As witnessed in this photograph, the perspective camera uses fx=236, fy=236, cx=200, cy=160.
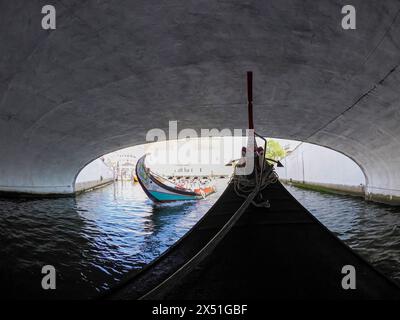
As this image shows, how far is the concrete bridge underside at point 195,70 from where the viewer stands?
3461 millimetres

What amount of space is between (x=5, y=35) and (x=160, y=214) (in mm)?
7732

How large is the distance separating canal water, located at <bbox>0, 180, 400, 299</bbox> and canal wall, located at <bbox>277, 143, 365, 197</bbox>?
93.4 inches

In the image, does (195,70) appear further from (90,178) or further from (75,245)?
(90,178)

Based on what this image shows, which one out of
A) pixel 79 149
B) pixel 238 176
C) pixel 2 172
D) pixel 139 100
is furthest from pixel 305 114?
pixel 2 172

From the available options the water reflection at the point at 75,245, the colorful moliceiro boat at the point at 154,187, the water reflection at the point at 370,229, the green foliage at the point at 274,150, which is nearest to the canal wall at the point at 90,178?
the colorful moliceiro boat at the point at 154,187

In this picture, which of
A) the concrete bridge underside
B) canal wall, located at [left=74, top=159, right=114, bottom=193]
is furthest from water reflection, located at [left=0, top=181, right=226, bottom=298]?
canal wall, located at [left=74, top=159, right=114, bottom=193]

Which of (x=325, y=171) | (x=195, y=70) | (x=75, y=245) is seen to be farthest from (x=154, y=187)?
(x=325, y=171)

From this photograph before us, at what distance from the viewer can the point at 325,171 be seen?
48.3ft
